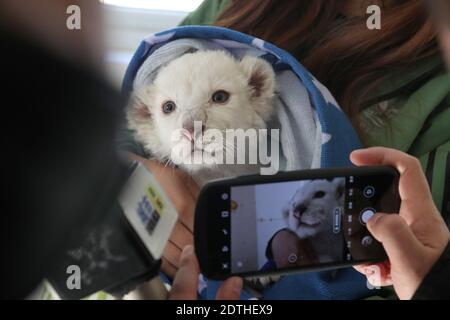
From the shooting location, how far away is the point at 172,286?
0.56 metres

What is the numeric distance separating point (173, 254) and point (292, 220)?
0.15m

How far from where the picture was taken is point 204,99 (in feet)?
1.92

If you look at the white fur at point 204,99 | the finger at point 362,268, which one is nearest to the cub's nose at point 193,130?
the white fur at point 204,99

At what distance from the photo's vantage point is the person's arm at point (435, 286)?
48cm

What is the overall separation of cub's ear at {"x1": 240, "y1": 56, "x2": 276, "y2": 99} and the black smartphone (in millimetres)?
127

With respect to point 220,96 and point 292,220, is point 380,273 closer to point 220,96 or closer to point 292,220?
point 292,220

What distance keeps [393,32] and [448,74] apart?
0.09 meters

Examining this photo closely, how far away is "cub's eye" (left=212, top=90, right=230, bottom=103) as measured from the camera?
0.59 meters

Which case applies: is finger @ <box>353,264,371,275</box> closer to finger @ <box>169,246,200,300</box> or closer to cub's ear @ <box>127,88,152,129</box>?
finger @ <box>169,246,200,300</box>

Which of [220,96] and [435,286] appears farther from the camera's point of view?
[220,96]

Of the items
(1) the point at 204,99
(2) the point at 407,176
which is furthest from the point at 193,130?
(2) the point at 407,176

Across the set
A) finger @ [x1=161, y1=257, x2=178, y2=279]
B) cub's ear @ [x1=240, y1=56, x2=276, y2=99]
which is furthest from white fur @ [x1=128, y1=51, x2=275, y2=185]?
finger @ [x1=161, y1=257, x2=178, y2=279]
